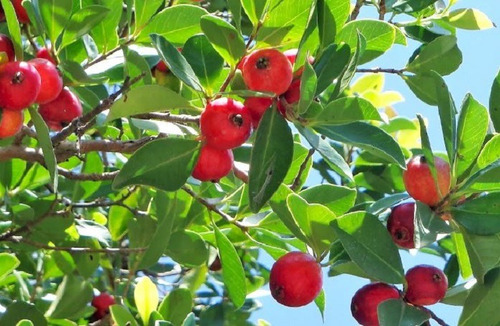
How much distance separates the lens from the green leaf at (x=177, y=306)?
2.12 metres

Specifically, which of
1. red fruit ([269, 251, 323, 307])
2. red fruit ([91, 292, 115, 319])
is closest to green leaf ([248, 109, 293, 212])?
red fruit ([269, 251, 323, 307])

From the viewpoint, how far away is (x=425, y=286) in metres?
1.56

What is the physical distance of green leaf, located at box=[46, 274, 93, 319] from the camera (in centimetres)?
239

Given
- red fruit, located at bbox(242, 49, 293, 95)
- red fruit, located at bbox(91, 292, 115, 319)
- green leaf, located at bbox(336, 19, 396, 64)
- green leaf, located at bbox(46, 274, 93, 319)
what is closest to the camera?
red fruit, located at bbox(242, 49, 293, 95)

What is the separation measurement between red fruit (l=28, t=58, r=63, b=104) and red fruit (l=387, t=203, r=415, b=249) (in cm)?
61

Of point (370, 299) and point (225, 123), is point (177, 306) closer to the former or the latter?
point (370, 299)

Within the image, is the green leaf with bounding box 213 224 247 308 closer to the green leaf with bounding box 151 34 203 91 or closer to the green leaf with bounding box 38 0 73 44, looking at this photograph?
the green leaf with bounding box 151 34 203 91

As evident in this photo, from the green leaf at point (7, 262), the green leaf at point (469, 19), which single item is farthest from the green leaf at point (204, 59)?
the green leaf at point (469, 19)

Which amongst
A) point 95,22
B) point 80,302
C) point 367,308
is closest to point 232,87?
point 95,22

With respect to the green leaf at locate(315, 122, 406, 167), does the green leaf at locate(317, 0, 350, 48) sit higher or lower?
higher

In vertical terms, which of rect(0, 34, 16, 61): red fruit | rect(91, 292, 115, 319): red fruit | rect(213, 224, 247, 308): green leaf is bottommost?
rect(91, 292, 115, 319): red fruit

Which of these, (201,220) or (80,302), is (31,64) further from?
(80,302)

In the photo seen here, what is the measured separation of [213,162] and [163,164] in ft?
0.27

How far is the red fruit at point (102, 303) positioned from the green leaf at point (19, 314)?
626mm
